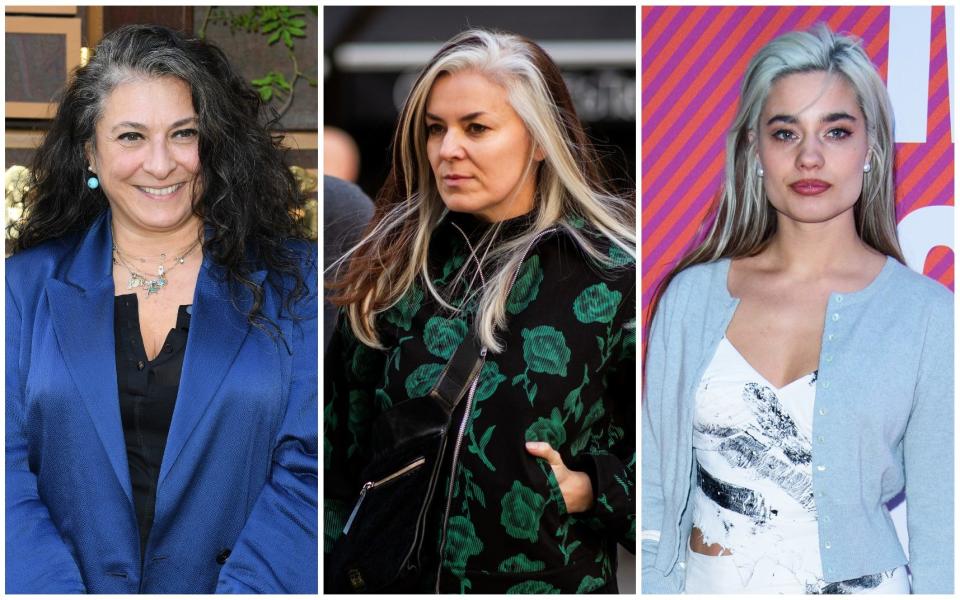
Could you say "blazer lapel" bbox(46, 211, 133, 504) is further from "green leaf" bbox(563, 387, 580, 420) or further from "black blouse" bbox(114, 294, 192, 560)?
"green leaf" bbox(563, 387, 580, 420)

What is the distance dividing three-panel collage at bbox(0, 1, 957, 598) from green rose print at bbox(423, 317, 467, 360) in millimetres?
12

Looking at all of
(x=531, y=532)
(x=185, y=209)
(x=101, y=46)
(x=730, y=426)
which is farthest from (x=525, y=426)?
(x=101, y=46)

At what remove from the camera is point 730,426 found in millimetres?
3172

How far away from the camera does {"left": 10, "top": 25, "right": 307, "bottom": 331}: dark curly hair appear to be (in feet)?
10.7

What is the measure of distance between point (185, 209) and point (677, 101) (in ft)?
5.06

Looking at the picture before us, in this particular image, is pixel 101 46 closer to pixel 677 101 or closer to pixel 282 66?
pixel 282 66

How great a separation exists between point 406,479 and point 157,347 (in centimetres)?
87

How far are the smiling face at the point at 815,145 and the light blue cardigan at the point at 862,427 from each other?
26 centimetres

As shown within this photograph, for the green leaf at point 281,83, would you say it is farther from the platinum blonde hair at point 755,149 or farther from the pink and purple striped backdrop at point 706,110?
the platinum blonde hair at point 755,149

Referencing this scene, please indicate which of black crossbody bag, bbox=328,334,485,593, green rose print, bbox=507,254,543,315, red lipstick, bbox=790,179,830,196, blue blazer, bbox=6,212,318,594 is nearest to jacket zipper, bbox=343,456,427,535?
black crossbody bag, bbox=328,334,485,593

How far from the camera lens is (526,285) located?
3.13m

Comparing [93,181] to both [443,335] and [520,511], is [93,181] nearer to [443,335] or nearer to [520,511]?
[443,335]

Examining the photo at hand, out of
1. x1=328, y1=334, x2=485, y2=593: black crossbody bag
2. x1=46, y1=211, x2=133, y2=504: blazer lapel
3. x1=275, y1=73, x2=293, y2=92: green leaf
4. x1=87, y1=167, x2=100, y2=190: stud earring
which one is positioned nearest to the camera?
x1=328, y1=334, x2=485, y2=593: black crossbody bag

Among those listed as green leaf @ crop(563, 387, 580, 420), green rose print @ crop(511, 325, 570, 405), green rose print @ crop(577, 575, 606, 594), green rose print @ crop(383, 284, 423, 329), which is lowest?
green rose print @ crop(577, 575, 606, 594)
